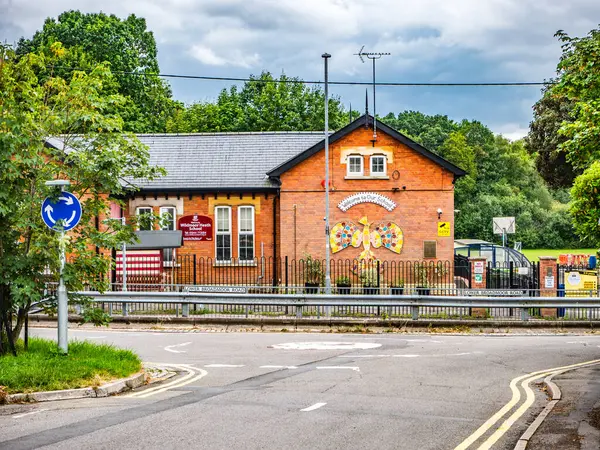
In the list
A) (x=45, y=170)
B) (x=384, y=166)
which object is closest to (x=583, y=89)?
(x=45, y=170)

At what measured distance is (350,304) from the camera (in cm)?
2303

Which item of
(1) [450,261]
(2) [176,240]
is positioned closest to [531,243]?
(1) [450,261]

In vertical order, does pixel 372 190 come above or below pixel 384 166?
below

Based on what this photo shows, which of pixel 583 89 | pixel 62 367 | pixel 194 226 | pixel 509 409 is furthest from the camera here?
pixel 194 226

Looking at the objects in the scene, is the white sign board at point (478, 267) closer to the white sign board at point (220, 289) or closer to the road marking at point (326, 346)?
the white sign board at point (220, 289)

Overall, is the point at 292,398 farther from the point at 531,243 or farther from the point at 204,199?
the point at 531,243

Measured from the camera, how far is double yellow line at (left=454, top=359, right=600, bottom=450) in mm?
9211

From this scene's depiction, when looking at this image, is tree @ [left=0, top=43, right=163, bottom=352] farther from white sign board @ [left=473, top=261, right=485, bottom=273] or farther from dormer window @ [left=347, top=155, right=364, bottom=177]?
dormer window @ [left=347, top=155, right=364, bottom=177]

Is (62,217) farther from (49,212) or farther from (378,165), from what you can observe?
(378,165)

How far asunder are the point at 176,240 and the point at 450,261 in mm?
11035

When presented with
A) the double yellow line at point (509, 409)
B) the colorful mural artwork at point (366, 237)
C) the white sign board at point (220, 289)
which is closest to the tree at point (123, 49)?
the colorful mural artwork at point (366, 237)

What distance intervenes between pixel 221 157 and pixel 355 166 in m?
6.03

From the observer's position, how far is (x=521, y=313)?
24.0m

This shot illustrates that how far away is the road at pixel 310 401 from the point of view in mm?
9125
